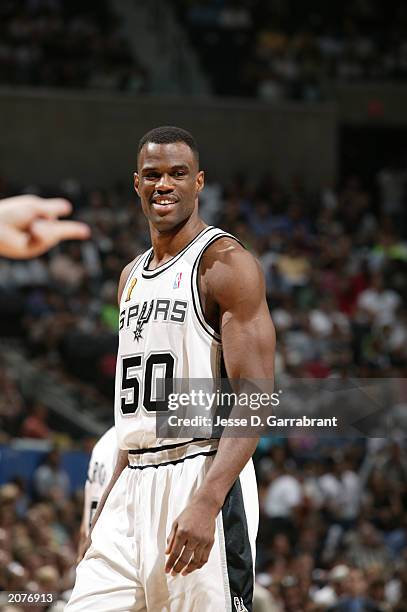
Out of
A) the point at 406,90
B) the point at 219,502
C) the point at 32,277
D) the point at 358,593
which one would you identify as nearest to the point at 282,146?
the point at 406,90

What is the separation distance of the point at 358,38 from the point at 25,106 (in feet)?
20.6

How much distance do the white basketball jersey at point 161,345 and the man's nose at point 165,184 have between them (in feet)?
0.69

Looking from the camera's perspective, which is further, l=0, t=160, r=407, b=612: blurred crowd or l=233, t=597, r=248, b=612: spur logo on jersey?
l=0, t=160, r=407, b=612: blurred crowd

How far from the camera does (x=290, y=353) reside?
14148mm

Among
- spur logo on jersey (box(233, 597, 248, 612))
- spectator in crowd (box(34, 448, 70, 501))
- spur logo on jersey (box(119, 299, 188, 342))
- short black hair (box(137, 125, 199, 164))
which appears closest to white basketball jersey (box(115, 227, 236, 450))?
spur logo on jersey (box(119, 299, 188, 342))

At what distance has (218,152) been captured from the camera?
1961 centimetres

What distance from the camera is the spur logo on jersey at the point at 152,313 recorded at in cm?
408

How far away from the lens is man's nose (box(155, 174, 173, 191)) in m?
4.14

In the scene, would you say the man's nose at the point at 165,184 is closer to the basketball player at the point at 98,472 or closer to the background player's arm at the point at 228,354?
the background player's arm at the point at 228,354

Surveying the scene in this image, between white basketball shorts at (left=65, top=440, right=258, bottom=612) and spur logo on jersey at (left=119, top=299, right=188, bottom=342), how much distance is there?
408 millimetres

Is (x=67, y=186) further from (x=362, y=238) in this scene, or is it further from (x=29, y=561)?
(x=29, y=561)

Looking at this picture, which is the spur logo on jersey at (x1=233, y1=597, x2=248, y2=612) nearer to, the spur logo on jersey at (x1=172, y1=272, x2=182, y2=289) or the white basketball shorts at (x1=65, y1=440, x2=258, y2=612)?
the white basketball shorts at (x1=65, y1=440, x2=258, y2=612)

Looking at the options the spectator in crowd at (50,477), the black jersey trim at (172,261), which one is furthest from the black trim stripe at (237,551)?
the spectator in crowd at (50,477)

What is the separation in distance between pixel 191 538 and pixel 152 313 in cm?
80
